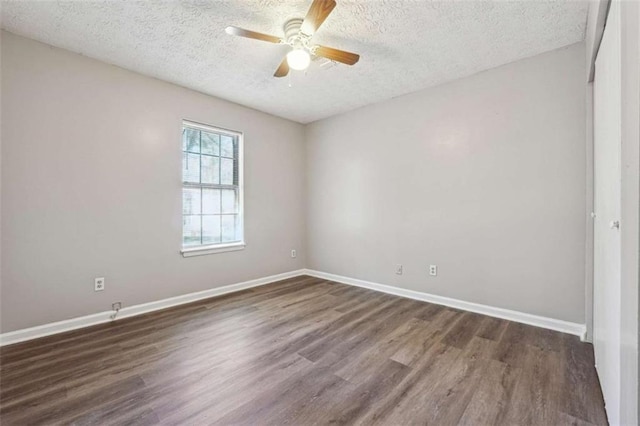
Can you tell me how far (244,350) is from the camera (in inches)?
87.8

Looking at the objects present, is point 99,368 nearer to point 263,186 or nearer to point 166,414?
point 166,414

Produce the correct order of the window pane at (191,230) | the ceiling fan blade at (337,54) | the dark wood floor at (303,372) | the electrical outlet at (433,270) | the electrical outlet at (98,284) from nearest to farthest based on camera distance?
the dark wood floor at (303,372)
the ceiling fan blade at (337,54)
the electrical outlet at (98,284)
the electrical outlet at (433,270)
the window pane at (191,230)

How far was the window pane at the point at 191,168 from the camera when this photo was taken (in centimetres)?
346

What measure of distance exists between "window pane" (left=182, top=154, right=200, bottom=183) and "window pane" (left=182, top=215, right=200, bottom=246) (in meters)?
0.49

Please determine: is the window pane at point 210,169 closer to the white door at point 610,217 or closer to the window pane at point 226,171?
the window pane at point 226,171

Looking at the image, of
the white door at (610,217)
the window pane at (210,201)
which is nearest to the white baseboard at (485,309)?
the white door at (610,217)

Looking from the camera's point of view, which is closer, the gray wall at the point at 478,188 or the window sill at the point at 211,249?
the gray wall at the point at 478,188

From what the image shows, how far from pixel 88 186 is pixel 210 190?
1307 mm

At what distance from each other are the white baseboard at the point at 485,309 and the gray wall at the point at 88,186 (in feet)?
6.67

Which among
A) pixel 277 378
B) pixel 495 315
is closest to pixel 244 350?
pixel 277 378

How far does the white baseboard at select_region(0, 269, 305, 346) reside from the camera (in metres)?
2.35

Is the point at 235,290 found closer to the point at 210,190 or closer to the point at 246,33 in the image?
the point at 210,190

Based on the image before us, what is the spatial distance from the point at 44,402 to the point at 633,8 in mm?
3358

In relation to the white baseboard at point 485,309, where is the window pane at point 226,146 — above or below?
above
